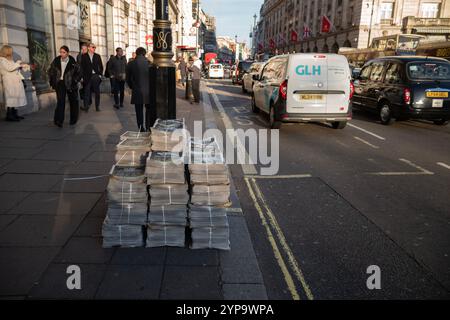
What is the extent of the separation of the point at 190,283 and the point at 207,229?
656 millimetres

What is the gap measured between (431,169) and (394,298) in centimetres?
446

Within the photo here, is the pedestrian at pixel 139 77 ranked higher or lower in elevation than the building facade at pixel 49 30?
lower

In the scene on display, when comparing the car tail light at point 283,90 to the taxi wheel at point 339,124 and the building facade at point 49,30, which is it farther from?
the building facade at point 49,30

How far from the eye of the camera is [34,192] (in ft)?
15.5

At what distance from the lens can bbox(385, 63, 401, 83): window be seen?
10.9 m

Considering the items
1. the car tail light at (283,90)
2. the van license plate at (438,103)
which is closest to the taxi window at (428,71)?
the van license plate at (438,103)

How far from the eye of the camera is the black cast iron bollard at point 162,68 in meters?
5.29

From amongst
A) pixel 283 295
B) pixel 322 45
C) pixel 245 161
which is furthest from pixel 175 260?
pixel 322 45

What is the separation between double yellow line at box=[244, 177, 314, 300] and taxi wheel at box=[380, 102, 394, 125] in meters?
7.51

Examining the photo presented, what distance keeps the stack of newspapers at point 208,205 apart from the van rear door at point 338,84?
22.5ft

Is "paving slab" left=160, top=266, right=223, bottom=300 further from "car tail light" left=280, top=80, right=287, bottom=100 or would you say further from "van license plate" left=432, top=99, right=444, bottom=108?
"van license plate" left=432, top=99, right=444, bottom=108

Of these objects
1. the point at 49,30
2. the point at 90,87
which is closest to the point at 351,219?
the point at 90,87

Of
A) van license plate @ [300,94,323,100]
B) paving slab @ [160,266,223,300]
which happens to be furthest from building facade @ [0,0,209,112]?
paving slab @ [160,266,223,300]
